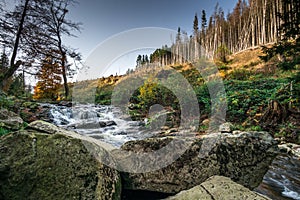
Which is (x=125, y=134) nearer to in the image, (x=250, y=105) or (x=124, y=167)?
(x=124, y=167)

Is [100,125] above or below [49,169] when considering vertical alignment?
below

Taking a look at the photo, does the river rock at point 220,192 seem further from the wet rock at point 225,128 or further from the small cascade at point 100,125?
the wet rock at point 225,128

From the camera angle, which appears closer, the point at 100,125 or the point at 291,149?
the point at 291,149

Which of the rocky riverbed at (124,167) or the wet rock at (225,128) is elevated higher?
the rocky riverbed at (124,167)

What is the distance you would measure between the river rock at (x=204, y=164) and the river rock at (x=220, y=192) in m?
0.59

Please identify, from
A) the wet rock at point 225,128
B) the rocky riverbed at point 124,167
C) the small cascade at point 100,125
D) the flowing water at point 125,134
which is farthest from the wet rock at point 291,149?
the small cascade at point 100,125

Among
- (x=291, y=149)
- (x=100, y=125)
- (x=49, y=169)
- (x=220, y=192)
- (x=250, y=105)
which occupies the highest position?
(x=250, y=105)

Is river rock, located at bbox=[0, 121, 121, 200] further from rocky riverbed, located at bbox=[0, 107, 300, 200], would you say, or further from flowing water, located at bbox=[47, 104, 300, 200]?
flowing water, located at bbox=[47, 104, 300, 200]

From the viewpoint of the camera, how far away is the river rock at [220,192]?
178 centimetres

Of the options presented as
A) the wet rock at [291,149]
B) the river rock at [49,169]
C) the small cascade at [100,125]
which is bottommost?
the wet rock at [291,149]

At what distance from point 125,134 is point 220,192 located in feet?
23.5

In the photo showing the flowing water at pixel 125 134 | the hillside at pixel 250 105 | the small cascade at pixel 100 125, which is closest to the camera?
the flowing water at pixel 125 134

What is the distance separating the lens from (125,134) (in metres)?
8.74

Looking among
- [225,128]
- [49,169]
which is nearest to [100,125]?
[225,128]
